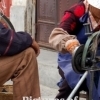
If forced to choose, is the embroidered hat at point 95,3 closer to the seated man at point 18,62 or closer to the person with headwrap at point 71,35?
the person with headwrap at point 71,35

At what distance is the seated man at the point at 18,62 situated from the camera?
3.16 m

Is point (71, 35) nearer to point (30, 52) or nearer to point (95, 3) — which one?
point (95, 3)

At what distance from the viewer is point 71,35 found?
2.88 m

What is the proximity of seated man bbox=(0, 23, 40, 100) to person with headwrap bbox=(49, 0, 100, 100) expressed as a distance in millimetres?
273

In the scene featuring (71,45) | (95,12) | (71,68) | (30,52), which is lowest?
(71,68)

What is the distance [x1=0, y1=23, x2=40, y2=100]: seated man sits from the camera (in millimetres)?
3158

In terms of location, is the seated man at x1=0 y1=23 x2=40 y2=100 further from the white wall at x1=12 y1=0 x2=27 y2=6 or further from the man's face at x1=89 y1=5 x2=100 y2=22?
the white wall at x1=12 y1=0 x2=27 y2=6

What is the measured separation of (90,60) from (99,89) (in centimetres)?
50

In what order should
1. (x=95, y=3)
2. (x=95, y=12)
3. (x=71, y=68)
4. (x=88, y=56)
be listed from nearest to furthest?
(x=88, y=56)
(x=95, y=3)
(x=95, y=12)
(x=71, y=68)

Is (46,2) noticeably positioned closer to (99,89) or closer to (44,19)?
(44,19)

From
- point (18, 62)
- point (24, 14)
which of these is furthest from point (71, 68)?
point (24, 14)

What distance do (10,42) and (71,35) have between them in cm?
57

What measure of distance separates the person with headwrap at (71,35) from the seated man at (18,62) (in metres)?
0.27

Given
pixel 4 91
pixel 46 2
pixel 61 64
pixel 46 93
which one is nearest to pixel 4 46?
pixel 61 64
